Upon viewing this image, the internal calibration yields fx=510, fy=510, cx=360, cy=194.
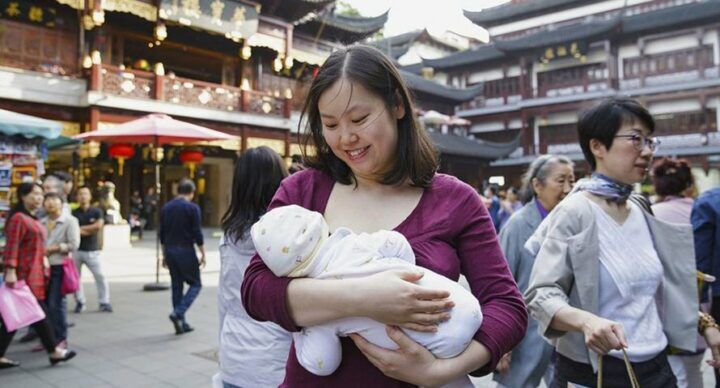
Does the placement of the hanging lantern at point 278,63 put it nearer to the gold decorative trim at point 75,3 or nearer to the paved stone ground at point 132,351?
the gold decorative trim at point 75,3

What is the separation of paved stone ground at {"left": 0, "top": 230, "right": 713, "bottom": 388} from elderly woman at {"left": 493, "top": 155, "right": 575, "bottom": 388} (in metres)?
1.63

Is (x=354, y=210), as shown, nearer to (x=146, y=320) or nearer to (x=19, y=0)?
(x=146, y=320)

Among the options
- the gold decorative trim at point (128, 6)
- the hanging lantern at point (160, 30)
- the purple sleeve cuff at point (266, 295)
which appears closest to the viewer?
Result: the purple sleeve cuff at point (266, 295)

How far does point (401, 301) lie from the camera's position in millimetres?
1056

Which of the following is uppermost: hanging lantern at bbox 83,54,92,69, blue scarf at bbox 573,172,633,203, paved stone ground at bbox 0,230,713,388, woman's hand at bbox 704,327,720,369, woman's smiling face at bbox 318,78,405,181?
hanging lantern at bbox 83,54,92,69

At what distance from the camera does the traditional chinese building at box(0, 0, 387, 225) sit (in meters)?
13.1

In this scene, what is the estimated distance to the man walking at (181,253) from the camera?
19.2ft

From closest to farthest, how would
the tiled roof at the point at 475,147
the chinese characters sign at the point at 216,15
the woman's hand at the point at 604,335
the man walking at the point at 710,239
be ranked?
1. the woman's hand at the point at 604,335
2. the man walking at the point at 710,239
3. the chinese characters sign at the point at 216,15
4. the tiled roof at the point at 475,147

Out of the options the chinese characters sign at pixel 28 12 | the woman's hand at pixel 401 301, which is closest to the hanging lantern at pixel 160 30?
the chinese characters sign at pixel 28 12

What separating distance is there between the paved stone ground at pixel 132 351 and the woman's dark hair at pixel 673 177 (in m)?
1.65

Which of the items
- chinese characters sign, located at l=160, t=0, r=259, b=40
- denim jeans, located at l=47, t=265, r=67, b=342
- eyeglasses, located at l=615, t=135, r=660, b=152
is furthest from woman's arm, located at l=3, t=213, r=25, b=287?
chinese characters sign, located at l=160, t=0, r=259, b=40

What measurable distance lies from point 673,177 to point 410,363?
12.0 ft

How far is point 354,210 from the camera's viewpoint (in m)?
1.34

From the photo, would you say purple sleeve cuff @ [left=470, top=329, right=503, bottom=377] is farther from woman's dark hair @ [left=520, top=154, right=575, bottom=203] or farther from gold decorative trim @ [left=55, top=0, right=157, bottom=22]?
gold decorative trim @ [left=55, top=0, right=157, bottom=22]
